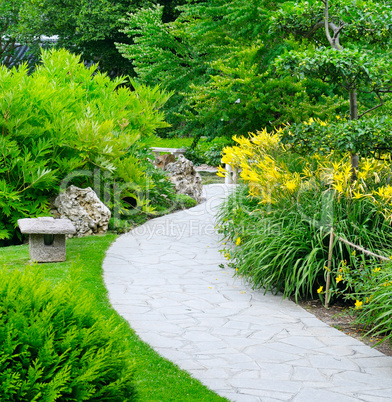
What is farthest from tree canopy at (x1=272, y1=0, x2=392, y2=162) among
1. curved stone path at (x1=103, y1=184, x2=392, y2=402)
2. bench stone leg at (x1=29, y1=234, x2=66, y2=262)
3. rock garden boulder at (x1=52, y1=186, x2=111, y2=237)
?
rock garden boulder at (x1=52, y1=186, x2=111, y2=237)

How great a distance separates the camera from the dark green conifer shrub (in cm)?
234

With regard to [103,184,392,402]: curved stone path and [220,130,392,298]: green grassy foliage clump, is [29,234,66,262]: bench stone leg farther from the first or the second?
[220,130,392,298]: green grassy foliage clump

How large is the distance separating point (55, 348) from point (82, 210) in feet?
21.6

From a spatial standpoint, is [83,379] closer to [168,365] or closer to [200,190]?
[168,365]

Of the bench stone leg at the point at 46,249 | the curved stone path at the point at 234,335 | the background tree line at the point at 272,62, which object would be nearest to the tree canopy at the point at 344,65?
the background tree line at the point at 272,62

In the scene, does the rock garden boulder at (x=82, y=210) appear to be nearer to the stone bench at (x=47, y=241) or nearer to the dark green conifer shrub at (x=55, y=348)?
the stone bench at (x=47, y=241)

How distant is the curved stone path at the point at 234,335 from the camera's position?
3.96 meters

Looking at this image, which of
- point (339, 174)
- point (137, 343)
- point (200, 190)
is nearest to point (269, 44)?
point (200, 190)

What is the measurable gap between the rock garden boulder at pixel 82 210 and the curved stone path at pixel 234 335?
1.35 m

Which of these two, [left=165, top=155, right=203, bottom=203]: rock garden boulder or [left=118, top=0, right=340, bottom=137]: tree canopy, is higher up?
[left=118, top=0, right=340, bottom=137]: tree canopy

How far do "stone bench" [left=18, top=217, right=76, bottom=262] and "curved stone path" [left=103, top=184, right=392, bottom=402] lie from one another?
2.44ft

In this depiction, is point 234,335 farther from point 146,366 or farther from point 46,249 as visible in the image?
point 46,249

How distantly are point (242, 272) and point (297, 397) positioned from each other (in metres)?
2.92

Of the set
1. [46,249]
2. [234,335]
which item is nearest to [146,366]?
[234,335]
